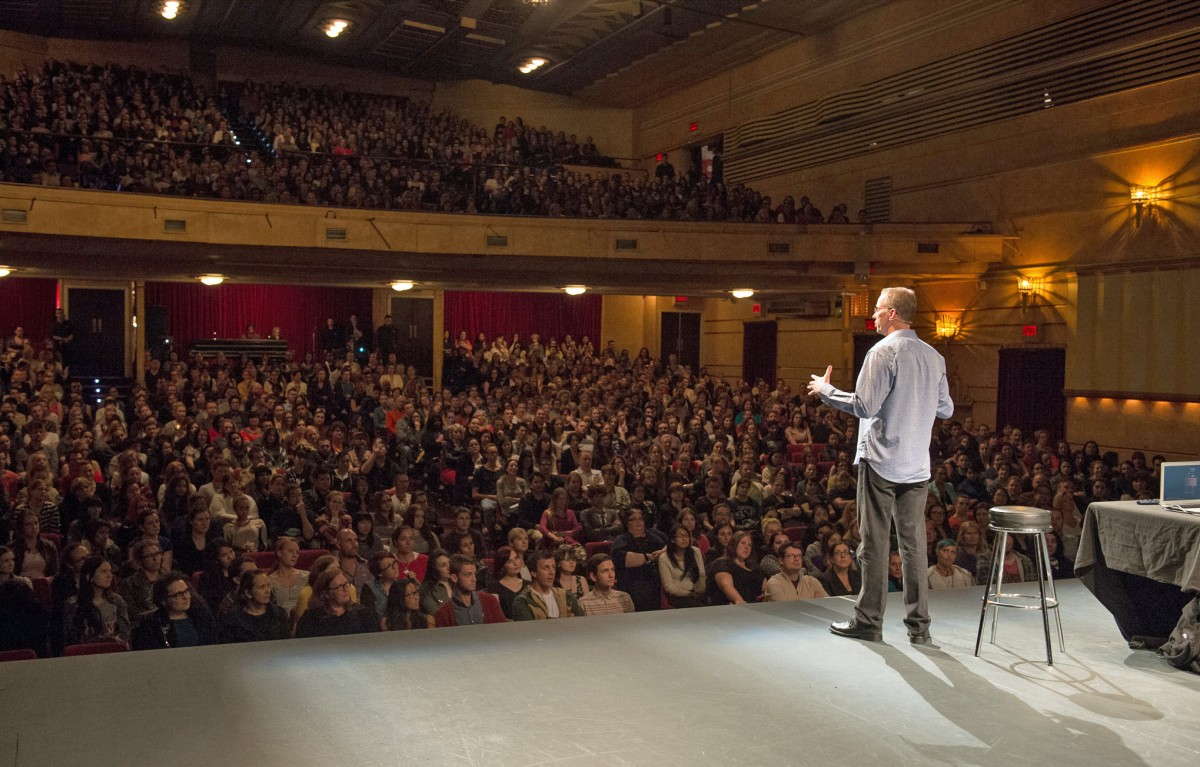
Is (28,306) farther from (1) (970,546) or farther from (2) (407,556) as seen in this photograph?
(1) (970,546)

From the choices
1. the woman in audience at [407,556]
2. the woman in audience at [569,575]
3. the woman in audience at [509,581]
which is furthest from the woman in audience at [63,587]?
the woman in audience at [569,575]

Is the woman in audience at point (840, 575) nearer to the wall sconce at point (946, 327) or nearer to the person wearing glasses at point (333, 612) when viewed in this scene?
the person wearing glasses at point (333, 612)

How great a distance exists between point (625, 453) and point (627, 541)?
3575 millimetres

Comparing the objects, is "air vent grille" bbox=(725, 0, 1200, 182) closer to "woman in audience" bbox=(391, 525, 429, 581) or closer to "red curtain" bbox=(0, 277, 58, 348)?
"woman in audience" bbox=(391, 525, 429, 581)

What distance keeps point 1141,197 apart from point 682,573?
29.7 feet

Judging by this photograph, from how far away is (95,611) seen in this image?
15.6 feet

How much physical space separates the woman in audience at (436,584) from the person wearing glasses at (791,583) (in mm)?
1768

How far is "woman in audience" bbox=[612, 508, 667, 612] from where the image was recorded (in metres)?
5.66

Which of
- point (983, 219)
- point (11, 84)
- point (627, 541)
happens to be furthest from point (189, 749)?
point (11, 84)

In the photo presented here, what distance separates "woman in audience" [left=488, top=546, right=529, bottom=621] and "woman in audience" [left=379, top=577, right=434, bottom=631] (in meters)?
0.46

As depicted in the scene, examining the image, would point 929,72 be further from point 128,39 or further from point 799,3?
point 128,39

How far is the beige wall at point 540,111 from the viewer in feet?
70.6

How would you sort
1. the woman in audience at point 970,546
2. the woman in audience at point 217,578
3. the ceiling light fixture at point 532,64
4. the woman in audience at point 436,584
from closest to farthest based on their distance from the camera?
1. the woman in audience at point 436,584
2. the woman in audience at point 217,578
3. the woman in audience at point 970,546
4. the ceiling light fixture at point 532,64

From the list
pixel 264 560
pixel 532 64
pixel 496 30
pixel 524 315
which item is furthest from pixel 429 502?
pixel 532 64
